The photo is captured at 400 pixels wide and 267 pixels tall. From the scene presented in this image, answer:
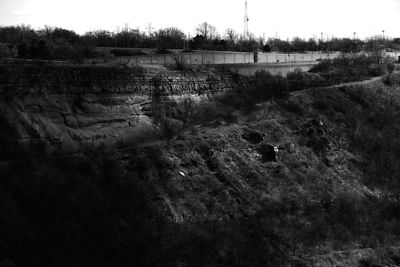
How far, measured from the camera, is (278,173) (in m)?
32.3

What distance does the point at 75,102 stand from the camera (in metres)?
32.4

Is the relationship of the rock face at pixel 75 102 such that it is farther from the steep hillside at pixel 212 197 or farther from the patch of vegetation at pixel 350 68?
the patch of vegetation at pixel 350 68

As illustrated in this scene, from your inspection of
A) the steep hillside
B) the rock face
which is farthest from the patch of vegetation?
the rock face

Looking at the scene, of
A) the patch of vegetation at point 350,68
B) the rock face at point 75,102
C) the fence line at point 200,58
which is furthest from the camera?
the patch of vegetation at point 350,68

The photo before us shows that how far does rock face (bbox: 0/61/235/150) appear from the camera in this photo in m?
29.5

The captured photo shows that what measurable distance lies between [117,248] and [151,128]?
40.1ft

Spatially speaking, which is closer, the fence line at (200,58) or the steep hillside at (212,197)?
the steep hillside at (212,197)

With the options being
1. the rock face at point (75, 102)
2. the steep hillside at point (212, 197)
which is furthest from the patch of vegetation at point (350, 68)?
the rock face at point (75, 102)

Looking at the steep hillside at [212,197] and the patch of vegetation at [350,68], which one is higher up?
the patch of vegetation at [350,68]

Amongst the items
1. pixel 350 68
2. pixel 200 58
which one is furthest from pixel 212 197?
pixel 350 68

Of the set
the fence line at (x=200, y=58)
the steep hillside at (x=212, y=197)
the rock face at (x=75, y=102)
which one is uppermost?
the fence line at (x=200, y=58)

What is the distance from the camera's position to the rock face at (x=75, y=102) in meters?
29.5

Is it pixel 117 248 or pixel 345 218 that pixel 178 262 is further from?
pixel 345 218

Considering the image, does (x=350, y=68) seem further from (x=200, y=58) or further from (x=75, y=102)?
(x=75, y=102)
